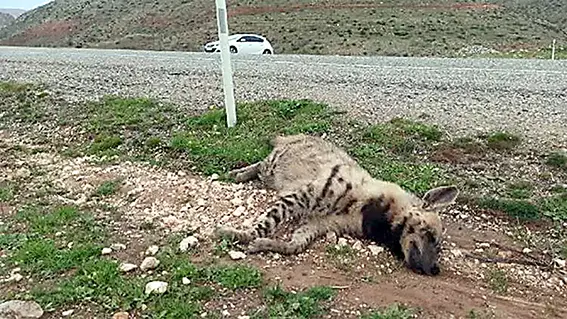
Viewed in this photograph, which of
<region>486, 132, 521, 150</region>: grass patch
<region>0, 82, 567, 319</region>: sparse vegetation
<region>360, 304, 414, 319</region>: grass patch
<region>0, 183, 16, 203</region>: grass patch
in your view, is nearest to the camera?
<region>360, 304, 414, 319</region>: grass patch

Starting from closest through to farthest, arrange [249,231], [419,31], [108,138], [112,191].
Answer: [249,231] < [112,191] < [108,138] < [419,31]

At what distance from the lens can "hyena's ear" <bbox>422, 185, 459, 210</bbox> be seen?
596cm

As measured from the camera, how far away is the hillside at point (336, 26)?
39.0 m

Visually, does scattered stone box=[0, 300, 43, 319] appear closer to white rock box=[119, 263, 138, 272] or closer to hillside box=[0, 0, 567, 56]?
white rock box=[119, 263, 138, 272]

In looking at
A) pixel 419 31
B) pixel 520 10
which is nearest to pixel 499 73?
pixel 419 31

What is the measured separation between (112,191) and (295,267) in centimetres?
289

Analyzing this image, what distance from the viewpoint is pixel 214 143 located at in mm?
8641

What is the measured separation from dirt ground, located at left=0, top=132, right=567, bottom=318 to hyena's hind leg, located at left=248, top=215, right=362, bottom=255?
9cm

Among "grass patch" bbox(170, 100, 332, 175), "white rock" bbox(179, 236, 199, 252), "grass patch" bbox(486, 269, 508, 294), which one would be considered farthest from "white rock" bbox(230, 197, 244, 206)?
"grass patch" bbox(486, 269, 508, 294)

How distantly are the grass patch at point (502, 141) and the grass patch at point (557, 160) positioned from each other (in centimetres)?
54

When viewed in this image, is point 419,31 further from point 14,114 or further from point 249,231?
point 249,231

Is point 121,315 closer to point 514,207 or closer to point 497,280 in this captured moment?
point 497,280

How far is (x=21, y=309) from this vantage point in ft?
14.9

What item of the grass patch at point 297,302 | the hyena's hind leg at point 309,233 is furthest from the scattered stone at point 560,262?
the grass patch at point 297,302
